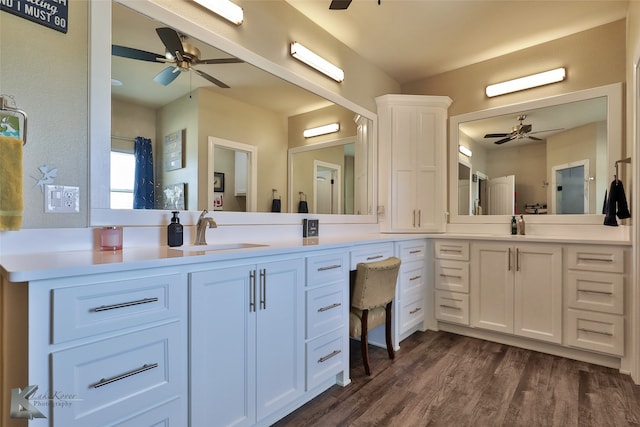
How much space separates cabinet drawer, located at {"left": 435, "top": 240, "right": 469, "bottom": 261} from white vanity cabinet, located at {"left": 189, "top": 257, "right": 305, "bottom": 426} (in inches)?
71.0

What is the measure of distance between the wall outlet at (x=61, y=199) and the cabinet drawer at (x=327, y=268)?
112cm

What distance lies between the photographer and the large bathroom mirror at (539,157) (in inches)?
106

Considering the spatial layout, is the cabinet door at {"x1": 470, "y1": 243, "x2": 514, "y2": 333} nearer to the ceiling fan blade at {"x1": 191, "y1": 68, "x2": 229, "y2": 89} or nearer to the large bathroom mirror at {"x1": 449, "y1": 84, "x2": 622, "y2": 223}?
the large bathroom mirror at {"x1": 449, "y1": 84, "x2": 622, "y2": 223}

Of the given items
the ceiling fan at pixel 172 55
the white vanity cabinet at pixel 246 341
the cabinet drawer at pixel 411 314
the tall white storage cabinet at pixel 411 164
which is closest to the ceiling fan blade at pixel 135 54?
the ceiling fan at pixel 172 55

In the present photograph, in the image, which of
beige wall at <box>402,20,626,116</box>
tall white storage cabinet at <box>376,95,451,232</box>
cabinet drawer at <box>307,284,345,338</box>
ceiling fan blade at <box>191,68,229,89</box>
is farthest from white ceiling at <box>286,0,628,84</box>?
cabinet drawer at <box>307,284,345,338</box>

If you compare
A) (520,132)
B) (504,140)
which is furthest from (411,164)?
(520,132)

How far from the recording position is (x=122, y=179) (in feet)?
5.14

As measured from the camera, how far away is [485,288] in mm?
2828

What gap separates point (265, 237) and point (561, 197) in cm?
266

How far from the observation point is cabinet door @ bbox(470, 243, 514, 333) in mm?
2723

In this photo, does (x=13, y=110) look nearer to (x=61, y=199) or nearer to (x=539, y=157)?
(x=61, y=199)

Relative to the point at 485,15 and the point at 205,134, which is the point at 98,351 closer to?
the point at 205,134

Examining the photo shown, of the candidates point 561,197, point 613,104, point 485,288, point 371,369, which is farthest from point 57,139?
point 613,104

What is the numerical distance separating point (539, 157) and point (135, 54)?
10.9ft
